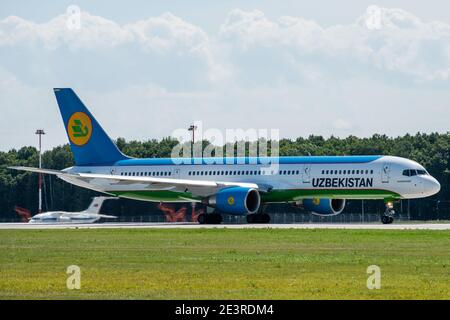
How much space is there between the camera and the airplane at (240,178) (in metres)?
68.7

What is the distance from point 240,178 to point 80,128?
1355 cm

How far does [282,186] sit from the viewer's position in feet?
236

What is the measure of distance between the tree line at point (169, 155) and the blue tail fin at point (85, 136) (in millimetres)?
31963

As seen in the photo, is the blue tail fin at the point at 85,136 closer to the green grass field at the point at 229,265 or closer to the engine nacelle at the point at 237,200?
the engine nacelle at the point at 237,200

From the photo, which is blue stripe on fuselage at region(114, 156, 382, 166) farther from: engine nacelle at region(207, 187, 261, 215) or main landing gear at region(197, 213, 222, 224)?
main landing gear at region(197, 213, 222, 224)

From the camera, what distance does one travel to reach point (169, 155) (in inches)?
5226

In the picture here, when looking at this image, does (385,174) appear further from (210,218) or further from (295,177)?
(210,218)

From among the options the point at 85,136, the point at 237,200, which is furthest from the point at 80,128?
the point at 237,200

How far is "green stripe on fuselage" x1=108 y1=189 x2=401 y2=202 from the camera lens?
68963 mm

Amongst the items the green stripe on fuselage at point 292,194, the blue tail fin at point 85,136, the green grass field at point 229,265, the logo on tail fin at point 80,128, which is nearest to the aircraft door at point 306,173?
the green stripe on fuselage at point 292,194

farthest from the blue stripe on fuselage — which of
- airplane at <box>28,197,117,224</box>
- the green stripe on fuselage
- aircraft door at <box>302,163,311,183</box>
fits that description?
airplane at <box>28,197,117,224</box>

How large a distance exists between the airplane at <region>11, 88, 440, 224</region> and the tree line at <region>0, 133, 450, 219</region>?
28666mm
